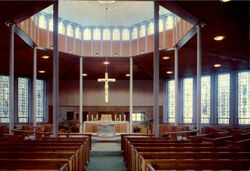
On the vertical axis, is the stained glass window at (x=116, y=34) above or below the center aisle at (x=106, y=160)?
above

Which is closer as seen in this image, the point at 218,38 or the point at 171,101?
the point at 218,38

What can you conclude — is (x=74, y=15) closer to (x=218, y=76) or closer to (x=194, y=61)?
(x=194, y=61)

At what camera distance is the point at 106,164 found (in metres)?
7.64

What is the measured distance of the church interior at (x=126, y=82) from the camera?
530 centimetres

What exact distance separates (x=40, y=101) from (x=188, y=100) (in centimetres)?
1224

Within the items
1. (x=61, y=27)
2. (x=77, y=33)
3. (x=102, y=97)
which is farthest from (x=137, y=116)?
→ (x=61, y=27)

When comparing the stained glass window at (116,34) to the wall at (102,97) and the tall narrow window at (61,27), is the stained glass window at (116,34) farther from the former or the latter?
the wall at (102,97)

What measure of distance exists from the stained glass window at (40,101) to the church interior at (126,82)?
0.28 feet

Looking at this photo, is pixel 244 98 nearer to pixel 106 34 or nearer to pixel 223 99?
pixel 223 99

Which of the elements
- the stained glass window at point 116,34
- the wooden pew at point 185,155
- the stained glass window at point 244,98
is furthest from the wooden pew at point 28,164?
the stained glass window at point 244,98

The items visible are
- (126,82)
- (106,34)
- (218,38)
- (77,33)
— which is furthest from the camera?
(126,82)

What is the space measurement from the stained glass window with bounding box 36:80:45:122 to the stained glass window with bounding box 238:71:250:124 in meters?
15.3

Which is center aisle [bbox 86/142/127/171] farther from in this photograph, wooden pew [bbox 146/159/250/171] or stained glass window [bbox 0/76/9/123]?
stained glass window [bbox 0/76/9/123]

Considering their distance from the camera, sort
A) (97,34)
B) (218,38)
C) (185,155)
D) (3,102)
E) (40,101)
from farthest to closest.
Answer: (40,101) → (3,102) → (97,34) → (218,38) → (185,155)
